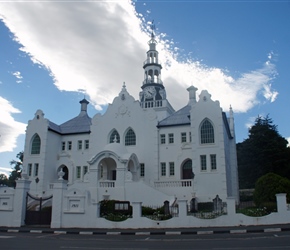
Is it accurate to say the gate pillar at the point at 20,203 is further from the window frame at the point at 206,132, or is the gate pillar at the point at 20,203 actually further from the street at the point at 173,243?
the window frame at the point at 206,132

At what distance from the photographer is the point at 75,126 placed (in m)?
38.0

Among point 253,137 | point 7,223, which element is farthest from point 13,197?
point 253,137

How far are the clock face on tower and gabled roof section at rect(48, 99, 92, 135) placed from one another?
1344cm

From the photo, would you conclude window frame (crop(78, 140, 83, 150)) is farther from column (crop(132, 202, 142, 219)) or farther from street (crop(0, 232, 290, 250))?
street (crop(0, 232, 290, 250))

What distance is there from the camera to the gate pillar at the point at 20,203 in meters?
19.5

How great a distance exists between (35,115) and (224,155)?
2165 cm

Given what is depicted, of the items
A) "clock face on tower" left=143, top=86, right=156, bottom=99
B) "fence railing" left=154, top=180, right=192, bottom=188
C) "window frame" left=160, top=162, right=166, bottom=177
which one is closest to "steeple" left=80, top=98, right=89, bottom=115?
"clock face on tower" left=143, top=86, right=156, bottom=99

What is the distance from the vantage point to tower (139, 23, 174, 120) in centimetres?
4909

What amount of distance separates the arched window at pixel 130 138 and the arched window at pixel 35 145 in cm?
1025

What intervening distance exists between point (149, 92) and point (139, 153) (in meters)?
20.4

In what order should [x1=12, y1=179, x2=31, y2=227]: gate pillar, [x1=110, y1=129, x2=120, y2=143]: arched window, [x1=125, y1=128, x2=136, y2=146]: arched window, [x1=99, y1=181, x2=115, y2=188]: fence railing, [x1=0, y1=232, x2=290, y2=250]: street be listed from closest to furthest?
1. [x1=0, y1=232, x2=290, y2=250]: street
2. [x1=12, y1=179, x2=31, y2=227]: gate pillar
3. [x1=99, y1=181, x2=115, y2=188]: fence railing
4. [x1=125, y1=128, x2=136, y2=146]: arched window
5. [x1=110, y1=129, x2=120, y2=143]: arched window

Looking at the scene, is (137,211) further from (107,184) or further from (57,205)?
(107,184)

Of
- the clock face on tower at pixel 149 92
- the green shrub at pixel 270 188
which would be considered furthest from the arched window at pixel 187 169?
the clock face on tower at pixel 149 92

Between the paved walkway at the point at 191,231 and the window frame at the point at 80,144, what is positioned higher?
the window frame at the point at 80,144
